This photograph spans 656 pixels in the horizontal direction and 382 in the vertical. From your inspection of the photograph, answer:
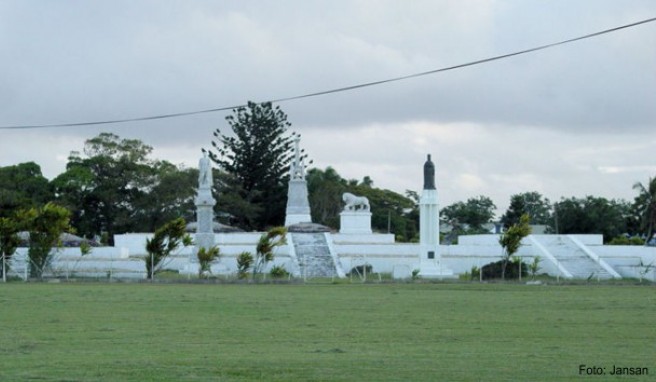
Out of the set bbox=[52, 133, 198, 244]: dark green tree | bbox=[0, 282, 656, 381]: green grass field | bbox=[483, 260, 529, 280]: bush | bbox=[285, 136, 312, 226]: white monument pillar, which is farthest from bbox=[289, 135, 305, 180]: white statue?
bbox=[0, 282, 656, 381]: green grass field

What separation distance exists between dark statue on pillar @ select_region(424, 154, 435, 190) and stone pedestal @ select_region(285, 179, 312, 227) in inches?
658

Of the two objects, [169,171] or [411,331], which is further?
[169,171]

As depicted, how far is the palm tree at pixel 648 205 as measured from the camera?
66188mm

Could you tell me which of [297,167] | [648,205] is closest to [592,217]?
[648,205]

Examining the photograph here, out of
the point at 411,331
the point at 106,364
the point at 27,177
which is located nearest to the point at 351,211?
the point at 27,177

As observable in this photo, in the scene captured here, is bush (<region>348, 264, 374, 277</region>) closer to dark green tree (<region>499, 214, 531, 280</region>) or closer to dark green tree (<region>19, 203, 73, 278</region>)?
dark green tree (<region>499, 214, 531, 280</region>)

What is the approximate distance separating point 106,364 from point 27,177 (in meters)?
56.9

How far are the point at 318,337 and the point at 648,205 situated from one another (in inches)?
2287

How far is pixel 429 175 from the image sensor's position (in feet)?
144

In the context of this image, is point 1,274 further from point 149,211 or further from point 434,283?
point 149,211

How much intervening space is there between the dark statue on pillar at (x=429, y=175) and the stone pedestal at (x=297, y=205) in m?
16.7

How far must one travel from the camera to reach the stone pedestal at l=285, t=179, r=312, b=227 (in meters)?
60.2

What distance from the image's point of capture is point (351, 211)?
2296 inches

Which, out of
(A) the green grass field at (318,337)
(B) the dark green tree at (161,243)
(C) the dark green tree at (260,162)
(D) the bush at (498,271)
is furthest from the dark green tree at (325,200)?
(A) the green grass field at (318,337)
